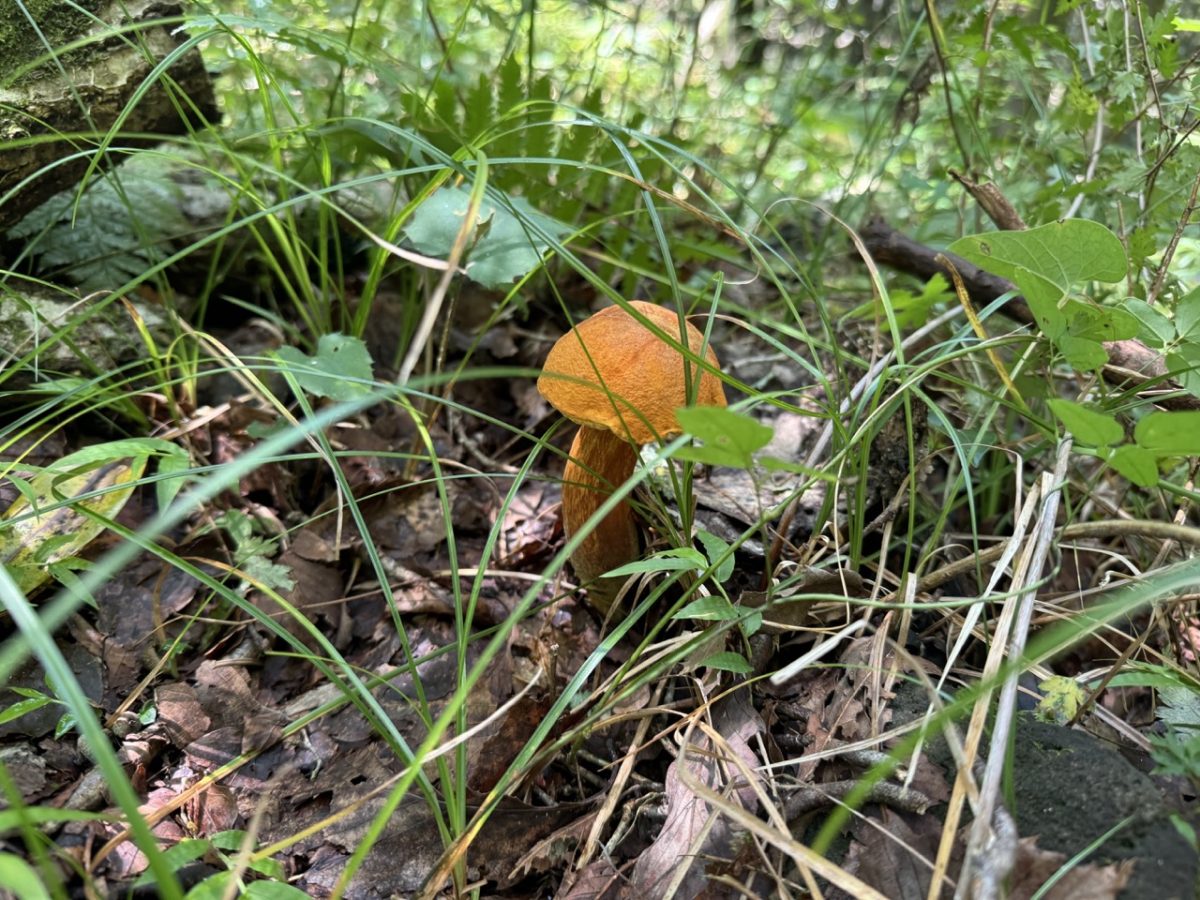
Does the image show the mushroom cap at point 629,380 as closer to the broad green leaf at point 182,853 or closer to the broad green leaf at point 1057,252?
the broad green leaf at point 1057,252

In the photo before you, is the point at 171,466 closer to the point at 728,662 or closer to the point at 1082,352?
the point at 728,662

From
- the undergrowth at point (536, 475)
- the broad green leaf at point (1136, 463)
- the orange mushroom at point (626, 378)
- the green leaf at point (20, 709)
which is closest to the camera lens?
the broad green leaf at point (1136, 463)

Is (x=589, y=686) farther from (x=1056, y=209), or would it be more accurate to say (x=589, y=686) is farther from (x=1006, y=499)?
(x=1056, y=209)

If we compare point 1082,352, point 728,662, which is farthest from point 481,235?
point 1082,352

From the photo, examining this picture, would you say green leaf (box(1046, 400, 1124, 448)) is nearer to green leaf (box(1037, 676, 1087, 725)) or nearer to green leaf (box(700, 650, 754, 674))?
green leaf (box(1037, 676, 1087, 725))

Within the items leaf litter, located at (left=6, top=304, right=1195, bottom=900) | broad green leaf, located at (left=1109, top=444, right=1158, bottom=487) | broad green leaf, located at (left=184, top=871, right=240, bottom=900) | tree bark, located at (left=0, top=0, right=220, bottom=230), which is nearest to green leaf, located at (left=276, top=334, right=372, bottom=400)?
leaf litter, located at (left=6, top=304, right=1195, bottom=900)

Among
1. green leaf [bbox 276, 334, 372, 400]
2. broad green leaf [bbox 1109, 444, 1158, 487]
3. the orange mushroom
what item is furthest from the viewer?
green leaf [bbox 276, 334, 372, 400]

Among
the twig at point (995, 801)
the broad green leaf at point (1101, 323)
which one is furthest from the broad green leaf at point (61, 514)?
the broad green leaf at point (1101, 323)

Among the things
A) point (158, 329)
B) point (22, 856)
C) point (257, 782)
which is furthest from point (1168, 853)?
point (158, 329)
